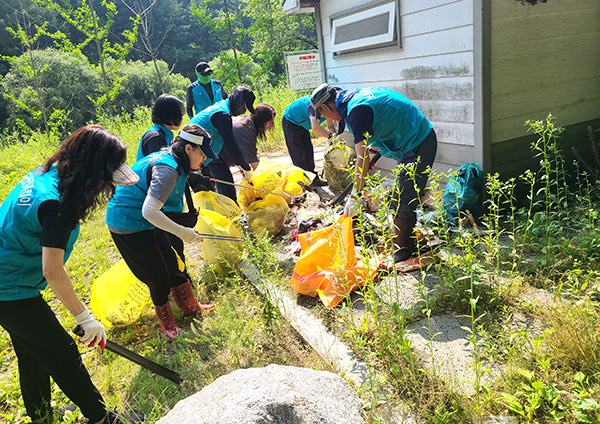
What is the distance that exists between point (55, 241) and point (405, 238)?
2567 mm

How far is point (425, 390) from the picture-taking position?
6.59ft

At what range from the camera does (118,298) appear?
337 cm

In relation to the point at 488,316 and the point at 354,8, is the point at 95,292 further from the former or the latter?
the point at 354,8

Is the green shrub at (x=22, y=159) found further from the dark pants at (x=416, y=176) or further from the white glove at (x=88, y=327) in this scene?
the dark pants at (x=416, y=176)

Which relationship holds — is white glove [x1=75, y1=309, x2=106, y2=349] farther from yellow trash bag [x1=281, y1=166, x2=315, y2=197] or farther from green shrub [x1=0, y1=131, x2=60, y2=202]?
green shrub [x1=0, y1=131, x2=60, y2=202]

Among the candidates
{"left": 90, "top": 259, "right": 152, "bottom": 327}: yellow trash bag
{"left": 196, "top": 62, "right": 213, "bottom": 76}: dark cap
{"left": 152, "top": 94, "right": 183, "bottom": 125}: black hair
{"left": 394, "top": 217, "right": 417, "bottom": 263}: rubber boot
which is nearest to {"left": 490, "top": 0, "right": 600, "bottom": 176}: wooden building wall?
{"left": 394, "top": 217, "right": 417, "bottom": 263}: rubber boot

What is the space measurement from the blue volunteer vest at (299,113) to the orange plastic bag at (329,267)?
103 inches

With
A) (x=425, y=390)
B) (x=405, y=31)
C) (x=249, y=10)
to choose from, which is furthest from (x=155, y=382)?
(x=249, y=10)

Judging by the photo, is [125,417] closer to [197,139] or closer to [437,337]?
[197,139]

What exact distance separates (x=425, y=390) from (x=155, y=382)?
1696mm

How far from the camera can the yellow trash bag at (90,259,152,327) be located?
132 inches

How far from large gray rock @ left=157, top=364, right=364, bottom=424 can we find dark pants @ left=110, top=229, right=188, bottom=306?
1.33 meters

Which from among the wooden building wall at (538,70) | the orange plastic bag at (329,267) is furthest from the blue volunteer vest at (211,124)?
the wooden building wall at (538,70)

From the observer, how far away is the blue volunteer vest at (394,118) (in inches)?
128
